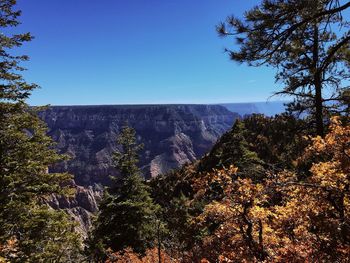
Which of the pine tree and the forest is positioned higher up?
the forest

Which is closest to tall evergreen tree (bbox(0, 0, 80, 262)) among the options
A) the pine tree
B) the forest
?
the forest

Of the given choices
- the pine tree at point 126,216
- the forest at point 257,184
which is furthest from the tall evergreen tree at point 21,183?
the pine tree at point 126,216

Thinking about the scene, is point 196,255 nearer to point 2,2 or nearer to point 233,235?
point 233,235

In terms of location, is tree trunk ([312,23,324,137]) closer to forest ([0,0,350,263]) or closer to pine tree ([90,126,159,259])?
forest ([0,0,350,263])

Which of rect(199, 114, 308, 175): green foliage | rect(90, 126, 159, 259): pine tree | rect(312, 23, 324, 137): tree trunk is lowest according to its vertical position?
rect(90, 126, 159, 259): pine tree

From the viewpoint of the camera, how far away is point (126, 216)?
82.4 ft

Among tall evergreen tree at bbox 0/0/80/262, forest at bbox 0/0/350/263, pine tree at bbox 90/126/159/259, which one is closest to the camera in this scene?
forest at bbox 0/0/350/263

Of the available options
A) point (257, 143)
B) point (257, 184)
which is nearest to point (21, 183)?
point (257, 184)

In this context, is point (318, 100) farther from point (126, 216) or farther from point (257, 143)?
point (257, 143)

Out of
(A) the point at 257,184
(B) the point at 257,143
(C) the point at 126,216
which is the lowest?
(C) the point at 126,216

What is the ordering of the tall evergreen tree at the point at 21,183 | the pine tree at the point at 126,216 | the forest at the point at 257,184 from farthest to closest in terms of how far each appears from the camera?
1. the pine tree at the point at 126,216
2. the tall evergreen tree at the point at 21,183
3. the forest at the point at 257,184

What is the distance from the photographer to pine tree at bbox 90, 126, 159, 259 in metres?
24.5

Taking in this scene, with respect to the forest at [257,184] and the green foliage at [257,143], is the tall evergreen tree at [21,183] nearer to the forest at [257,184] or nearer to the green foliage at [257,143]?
the forest at [257,184]

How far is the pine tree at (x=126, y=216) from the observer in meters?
24.5
